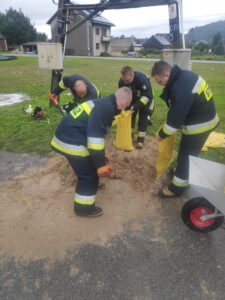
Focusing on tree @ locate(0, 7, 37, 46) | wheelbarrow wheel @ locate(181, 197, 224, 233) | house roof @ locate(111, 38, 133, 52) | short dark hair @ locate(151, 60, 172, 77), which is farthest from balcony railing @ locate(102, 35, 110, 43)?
wheelbarrow wheel @ locate(181, 197, 224, 233)

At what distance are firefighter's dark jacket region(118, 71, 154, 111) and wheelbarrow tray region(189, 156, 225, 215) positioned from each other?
2327mm

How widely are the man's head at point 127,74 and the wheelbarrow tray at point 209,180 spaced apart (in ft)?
7.64

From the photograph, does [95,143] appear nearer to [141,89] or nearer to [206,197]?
[206,197]

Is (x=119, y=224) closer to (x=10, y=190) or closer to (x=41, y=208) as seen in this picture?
(x=41, y=208)

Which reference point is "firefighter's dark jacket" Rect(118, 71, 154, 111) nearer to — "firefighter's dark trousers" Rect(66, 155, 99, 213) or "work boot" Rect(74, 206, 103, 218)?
"firefighter's dark trousers" Rect(66, 155, 99, 213)

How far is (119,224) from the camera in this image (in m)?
3.21

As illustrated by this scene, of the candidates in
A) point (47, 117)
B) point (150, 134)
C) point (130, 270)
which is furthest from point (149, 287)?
point (47, 117)

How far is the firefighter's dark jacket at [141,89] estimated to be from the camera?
4.79m

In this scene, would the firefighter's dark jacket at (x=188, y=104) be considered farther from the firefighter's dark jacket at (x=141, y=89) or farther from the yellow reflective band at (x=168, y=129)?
the firefighter's dark jacket at (x=141, y=89)

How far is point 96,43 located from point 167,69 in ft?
153

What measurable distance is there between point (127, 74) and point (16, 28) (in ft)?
179

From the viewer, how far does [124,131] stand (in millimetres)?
4777

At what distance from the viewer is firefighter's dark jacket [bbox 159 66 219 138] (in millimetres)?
3020

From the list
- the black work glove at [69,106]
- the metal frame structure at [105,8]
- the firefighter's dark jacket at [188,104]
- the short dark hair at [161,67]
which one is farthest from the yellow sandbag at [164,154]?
the metal frame structure at [105,8]
